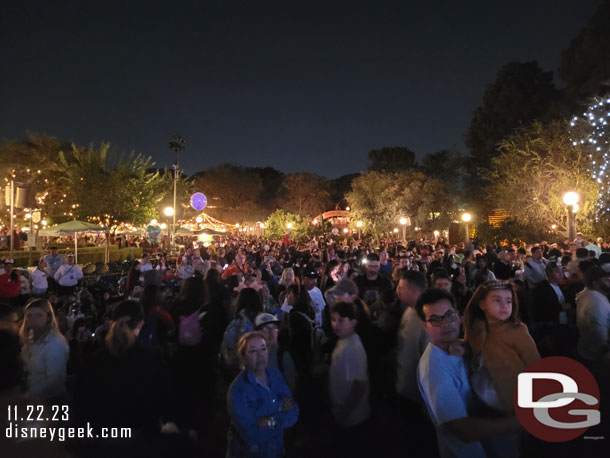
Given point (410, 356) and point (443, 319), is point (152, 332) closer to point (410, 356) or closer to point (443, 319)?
point (410, 356)

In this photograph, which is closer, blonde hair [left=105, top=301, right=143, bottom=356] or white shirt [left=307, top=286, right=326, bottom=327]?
blonde hair [left=105, top=301, right=143, bottom=356]

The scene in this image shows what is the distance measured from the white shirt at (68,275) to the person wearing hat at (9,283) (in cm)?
78

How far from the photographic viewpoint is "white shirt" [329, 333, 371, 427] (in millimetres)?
2965

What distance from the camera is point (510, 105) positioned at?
36.2m

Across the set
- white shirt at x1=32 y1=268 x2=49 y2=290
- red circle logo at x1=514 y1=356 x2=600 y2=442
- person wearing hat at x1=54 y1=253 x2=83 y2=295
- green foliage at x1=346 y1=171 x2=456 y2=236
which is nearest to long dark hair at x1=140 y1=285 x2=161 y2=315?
red circle logo at x1=514 y1=356 x2=600 y2=442

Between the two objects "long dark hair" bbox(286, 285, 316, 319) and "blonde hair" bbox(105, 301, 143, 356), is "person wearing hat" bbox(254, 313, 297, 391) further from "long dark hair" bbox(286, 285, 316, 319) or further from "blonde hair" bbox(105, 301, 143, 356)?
"blonde hair" bbox(105, 301, 143, 356)

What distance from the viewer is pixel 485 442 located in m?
2.36

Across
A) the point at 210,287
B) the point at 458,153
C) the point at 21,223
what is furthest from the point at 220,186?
the point at 210,287

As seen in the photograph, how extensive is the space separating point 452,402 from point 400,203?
3145 cm

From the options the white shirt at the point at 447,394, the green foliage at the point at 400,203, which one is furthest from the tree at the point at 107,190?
the white shirt at the point at 447,394

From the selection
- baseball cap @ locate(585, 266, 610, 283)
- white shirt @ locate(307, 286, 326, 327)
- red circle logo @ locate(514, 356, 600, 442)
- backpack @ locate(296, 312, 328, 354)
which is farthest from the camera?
white shirt @ locate(307, 286, 326, 327)

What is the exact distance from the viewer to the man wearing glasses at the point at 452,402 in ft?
6.62

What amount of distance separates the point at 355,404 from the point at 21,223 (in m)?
38.8

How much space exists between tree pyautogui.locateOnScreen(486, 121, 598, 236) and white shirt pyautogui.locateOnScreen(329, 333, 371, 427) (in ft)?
66.3
